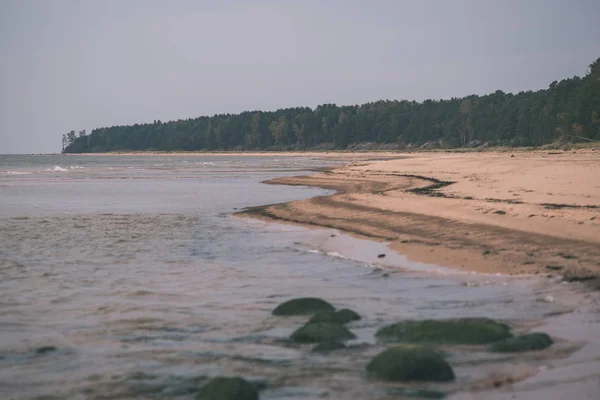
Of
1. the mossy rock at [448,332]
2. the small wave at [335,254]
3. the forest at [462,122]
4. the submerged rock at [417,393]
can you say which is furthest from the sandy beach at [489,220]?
the forest at [462,122]

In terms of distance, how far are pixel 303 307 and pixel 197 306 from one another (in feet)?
5.27

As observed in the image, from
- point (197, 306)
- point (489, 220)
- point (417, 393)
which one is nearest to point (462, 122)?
point (489, 220)

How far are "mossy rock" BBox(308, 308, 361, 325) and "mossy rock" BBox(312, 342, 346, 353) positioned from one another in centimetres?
81

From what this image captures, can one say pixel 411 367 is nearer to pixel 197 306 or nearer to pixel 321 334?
pixel 321 334

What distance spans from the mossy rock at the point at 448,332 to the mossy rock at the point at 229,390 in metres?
2.20

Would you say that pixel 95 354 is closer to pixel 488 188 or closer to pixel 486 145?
pixel 488 188

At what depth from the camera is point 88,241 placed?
640 inches

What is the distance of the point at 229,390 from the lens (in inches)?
221

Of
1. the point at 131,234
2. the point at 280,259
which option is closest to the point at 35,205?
the point at 131,234

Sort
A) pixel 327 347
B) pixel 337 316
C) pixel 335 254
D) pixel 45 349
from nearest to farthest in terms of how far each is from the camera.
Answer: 1. pixel 327 347
2. pixel 45 349
3. pixel 337 316
4. pixel 335 254

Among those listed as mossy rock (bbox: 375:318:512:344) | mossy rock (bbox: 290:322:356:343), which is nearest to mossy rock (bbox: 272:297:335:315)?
mossy rock (bbox: 290:322:356:343)

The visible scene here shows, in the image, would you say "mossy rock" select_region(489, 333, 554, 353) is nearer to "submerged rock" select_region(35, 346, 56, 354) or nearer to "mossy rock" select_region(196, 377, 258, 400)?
"mossy rock" select_region(196, 377, 258, 400)

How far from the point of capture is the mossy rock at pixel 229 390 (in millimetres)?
5582

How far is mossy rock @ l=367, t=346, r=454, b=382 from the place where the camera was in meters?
6.09
